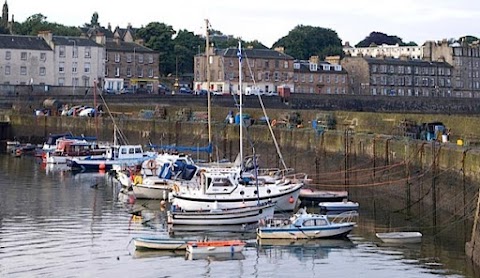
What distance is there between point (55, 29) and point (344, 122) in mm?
80099

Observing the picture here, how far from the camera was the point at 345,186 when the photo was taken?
47.4 meters

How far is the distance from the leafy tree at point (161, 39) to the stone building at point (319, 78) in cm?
2153

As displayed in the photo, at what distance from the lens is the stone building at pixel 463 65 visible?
400 feet

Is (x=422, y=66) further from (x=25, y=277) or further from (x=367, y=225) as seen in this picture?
(x=25, y=277)

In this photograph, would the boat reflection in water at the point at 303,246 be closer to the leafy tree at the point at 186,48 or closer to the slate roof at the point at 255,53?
the slate roof at the point at 255,53

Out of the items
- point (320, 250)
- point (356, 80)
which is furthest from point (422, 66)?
point (320, 250)

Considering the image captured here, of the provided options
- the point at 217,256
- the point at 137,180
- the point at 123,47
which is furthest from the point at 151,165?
the point at 123,47

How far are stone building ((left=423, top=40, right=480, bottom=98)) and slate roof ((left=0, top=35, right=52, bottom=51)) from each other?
5031 centimetres

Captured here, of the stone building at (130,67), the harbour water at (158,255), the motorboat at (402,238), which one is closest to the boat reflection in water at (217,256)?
the harbour water at (158,255)

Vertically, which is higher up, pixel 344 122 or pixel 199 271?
pixel 344 122

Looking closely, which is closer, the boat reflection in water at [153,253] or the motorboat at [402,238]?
the boat reflection in water at [153,253]

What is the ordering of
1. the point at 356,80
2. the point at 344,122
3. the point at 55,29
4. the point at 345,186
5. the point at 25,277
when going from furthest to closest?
1. the point at 55,29
2. the point at 356,80
3. the point at 344,122
4. the point at 345,186
5. the point at 25,277

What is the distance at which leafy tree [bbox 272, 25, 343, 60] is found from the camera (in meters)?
142

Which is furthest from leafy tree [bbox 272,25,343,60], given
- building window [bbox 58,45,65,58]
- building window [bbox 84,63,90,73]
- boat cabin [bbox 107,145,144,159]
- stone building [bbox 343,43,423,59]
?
boat cabin [bbox 107,145,144,159]
